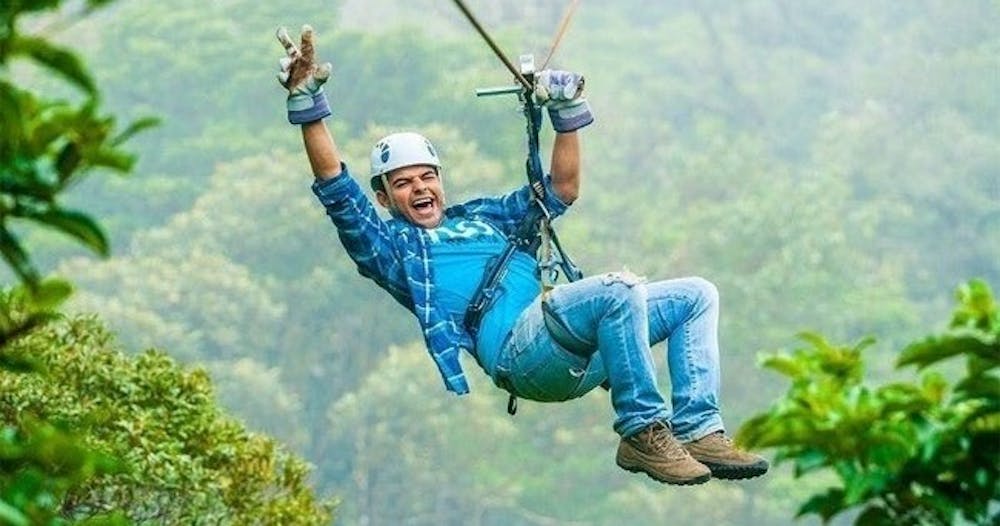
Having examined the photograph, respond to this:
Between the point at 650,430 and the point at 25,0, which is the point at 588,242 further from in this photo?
the point at 25,0

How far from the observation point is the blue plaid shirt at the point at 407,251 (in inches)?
206

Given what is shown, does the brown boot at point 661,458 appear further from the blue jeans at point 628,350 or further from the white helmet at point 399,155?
the white helmet at point 399,155

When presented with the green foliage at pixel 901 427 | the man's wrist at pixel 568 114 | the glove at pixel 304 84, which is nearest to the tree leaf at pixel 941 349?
the green foliage at pixel 901 427

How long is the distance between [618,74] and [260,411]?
52.9ft

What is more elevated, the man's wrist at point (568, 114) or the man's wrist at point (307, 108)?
the man's wrist at point (307, 108)

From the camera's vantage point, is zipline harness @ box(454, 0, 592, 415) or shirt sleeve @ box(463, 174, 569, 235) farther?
shirt sleeve @ box(463, 174, 569, 235)

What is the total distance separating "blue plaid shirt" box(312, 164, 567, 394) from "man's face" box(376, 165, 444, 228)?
0.03 m

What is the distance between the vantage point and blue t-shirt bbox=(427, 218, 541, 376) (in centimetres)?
527

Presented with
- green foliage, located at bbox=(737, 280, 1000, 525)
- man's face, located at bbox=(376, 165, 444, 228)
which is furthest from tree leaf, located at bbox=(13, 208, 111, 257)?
man's face, located at bbox=(376, 165, 444, 228)

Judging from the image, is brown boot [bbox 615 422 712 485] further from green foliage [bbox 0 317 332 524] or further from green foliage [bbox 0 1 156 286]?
green foliage [bbox 0 1 156 286]

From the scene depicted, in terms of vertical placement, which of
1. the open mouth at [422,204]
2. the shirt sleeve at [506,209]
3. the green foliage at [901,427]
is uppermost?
the open mouth at [422,204]

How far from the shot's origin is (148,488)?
7.27 metres

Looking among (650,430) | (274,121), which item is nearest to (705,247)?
(274,121)

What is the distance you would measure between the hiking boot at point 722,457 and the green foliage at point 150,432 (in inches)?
82.3
